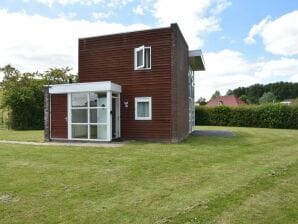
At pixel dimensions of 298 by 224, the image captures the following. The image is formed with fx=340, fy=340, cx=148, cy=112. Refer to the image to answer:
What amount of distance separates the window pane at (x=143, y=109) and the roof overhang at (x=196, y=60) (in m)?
5.66

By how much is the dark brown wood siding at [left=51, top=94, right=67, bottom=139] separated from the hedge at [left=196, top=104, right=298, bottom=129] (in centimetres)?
2041

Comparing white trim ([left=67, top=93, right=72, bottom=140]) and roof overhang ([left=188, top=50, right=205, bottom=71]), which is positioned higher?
roof overhang ([left=188, top=50, right=205, bottom=71])

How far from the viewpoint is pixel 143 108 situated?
53.6 feet

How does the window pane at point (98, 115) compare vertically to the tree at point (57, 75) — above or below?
below

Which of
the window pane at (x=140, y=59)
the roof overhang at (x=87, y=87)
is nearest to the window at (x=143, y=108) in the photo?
the roof overhang at (x=87, y=87)

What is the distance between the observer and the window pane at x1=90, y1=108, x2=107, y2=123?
15523 mm

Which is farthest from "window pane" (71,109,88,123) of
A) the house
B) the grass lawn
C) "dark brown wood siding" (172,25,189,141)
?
the grass lawn

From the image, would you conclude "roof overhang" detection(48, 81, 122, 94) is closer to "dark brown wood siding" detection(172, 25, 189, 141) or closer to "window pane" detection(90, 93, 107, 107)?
"window pane" detection(90, 93, 107, 107)

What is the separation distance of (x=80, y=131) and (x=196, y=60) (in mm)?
9342

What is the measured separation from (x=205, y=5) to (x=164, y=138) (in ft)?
20.3

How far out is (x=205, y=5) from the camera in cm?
1487

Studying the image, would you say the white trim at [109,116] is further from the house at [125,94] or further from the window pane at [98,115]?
the window pane at [98,115]

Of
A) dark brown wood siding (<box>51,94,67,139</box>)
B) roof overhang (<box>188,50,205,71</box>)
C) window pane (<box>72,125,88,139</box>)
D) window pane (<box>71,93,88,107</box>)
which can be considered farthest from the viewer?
roof overhang (<box>188,50,205,71</box>)

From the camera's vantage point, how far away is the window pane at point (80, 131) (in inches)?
630
